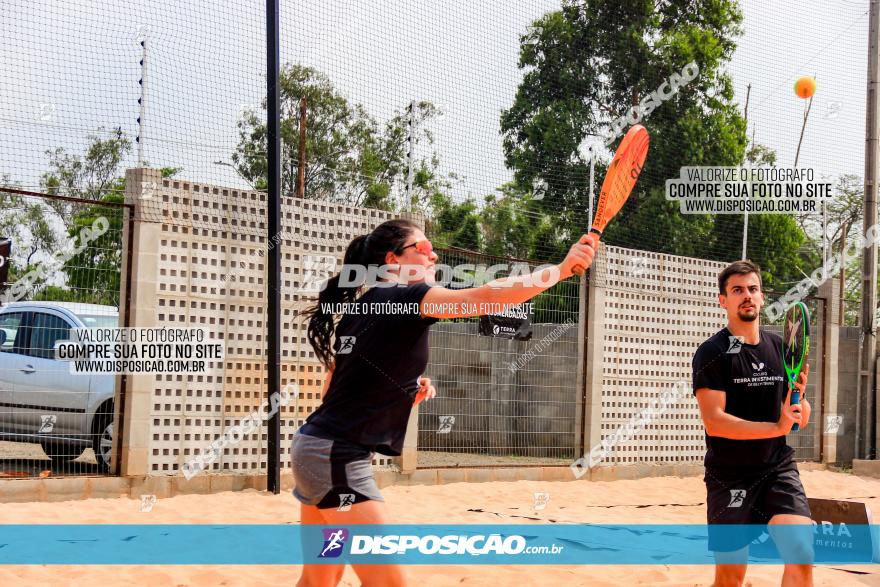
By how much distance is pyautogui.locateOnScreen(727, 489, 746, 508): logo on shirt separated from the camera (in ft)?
13.0

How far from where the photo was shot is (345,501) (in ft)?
8.95

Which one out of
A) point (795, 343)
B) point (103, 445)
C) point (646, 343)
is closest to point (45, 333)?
point (103, 445)

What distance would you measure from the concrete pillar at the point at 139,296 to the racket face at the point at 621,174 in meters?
5.11

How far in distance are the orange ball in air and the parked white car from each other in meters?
10.7

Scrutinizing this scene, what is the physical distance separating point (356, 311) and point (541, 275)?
66cm

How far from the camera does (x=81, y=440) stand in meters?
7.82

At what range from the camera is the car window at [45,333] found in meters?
8.23

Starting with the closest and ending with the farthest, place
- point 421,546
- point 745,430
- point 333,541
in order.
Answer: point 333,541 → point 745,430 → point 421,546

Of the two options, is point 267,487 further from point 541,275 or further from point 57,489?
point 541,275

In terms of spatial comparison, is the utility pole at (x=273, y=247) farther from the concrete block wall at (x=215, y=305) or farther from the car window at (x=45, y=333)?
the car window at (x=45, y=333)

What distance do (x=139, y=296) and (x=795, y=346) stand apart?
5.35 metres

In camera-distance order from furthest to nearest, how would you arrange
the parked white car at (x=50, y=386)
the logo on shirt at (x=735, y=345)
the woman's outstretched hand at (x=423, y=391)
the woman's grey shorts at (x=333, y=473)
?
the parked white car at (x=50, y=386), the logo on shirt at (x=735, y=345), the woman's outstretched hand at (x=423, y=391), the woman's grey shorts at (x=333, y=473)

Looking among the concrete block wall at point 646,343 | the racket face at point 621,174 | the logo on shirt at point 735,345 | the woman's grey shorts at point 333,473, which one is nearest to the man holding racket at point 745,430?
the logo on shirt at point 735,345

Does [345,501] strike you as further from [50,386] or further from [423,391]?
[50,386]
